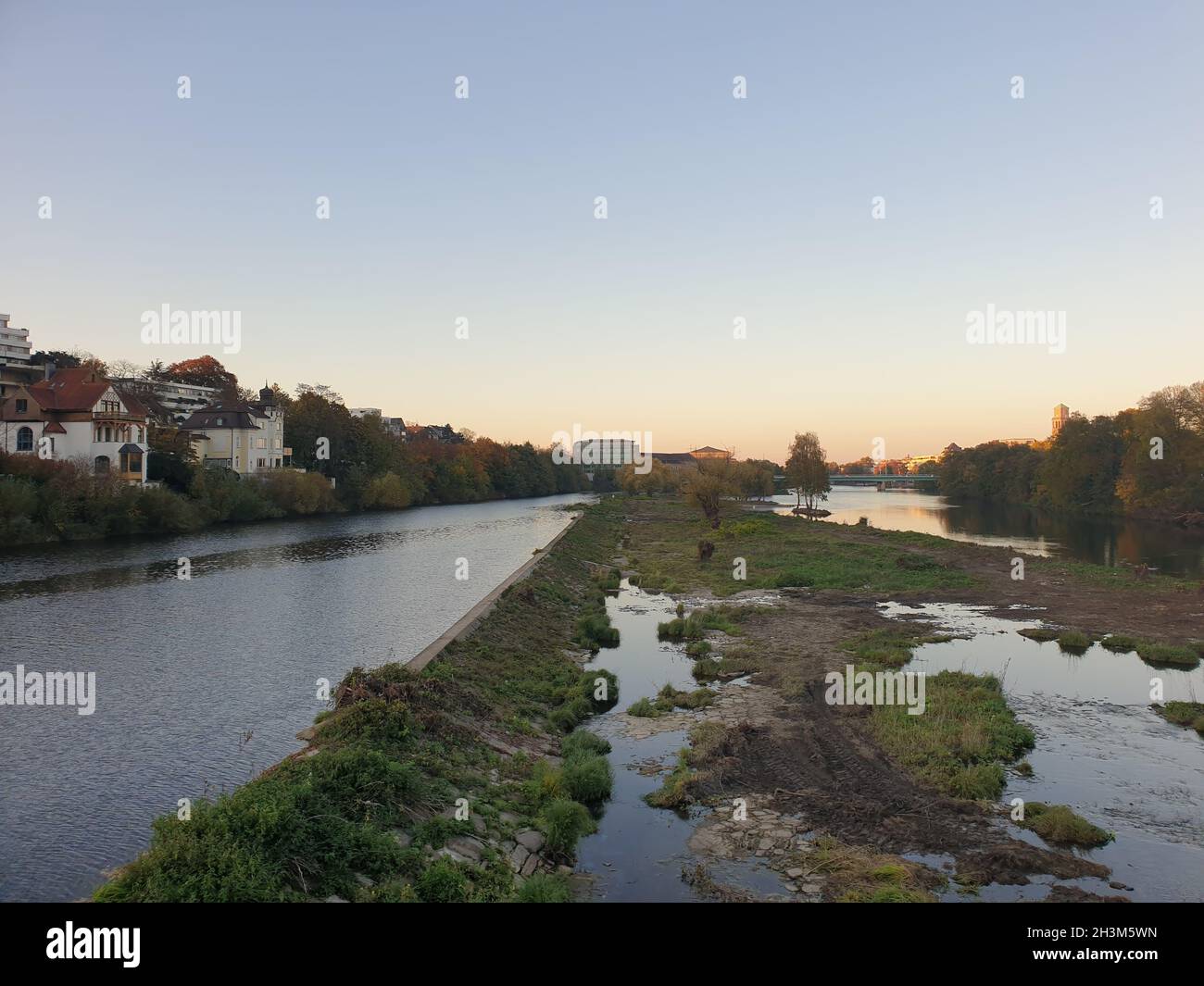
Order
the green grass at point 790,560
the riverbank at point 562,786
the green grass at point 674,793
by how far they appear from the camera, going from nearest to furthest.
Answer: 1. the riverbank at point 562,786
2. the green grass at point 674,793
3. the green grass at point 790,560

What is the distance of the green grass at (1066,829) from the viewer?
442 inches

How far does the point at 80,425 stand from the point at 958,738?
68.8m

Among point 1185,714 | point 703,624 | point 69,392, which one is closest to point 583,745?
point 703,624

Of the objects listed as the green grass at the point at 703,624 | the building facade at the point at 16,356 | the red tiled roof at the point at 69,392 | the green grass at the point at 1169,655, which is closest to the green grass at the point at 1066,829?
the green grass at the point at 703,624

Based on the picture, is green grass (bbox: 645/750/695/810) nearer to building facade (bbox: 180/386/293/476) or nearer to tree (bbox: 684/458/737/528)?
tree (bbox: 684/458/737/528)

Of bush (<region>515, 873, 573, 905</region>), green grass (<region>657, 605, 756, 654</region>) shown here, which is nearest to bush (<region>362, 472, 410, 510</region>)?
green grass (<region>657, 605, 756, 654</region>)

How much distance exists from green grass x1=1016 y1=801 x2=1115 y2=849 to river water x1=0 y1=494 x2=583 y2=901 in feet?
44.0

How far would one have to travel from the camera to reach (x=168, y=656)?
22.5 meters

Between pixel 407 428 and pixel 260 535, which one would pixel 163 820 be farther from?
pixel 407 428

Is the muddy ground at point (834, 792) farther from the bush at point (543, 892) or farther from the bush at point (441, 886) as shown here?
the bush at point (441, 886)

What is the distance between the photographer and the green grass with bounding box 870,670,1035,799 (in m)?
13.3

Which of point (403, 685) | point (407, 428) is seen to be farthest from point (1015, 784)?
point (407, 428)

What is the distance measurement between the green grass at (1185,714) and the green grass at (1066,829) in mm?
7686

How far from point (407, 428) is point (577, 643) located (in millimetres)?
179443
